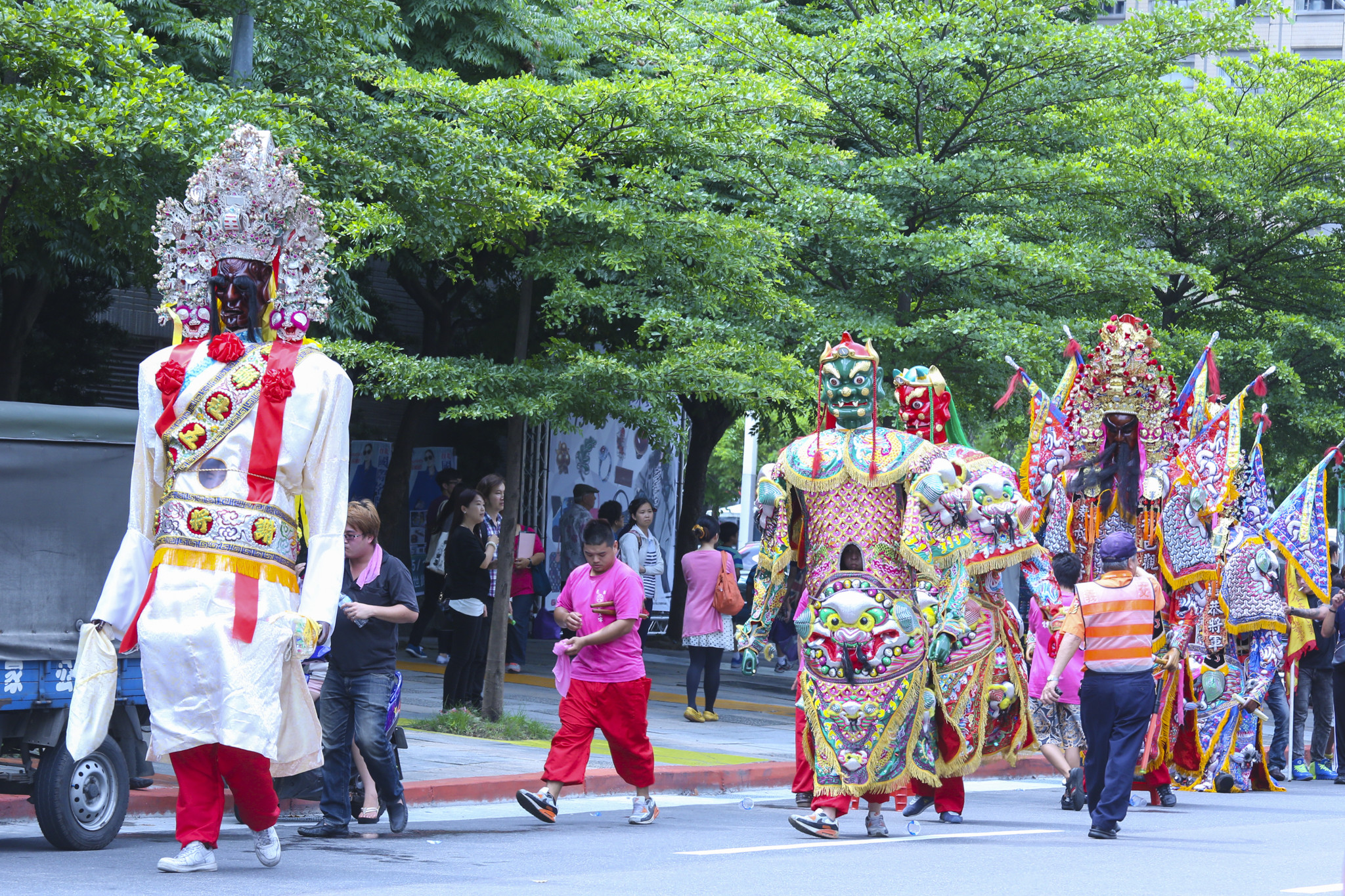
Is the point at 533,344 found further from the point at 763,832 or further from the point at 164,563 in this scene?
the point at 164,563

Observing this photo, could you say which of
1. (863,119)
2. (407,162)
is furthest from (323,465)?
(863,119)

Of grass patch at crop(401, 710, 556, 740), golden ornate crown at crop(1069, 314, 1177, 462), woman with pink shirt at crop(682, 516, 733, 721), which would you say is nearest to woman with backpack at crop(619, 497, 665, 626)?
woman with pink shirt at crop(682, 516, 733, 721)

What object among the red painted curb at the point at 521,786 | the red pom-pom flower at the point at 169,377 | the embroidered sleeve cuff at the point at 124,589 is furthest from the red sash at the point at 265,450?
the red painted curb at the point at 521,786

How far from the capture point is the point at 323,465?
22.3 feet

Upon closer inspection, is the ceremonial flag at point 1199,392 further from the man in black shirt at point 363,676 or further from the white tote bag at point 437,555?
the man in black shirt at point 363,676

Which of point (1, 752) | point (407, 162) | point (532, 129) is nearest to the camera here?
point (1, 752)

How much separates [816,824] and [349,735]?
2634 millimetres

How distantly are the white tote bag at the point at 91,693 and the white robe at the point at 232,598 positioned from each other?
3.2 inches

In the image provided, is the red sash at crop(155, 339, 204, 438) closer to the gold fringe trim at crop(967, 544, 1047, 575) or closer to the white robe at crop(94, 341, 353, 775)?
the white robe at crop(94, 341, 353, 775)

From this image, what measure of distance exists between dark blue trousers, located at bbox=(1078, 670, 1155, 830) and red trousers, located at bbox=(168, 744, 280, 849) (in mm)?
5299

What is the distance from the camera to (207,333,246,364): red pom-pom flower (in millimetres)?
6832

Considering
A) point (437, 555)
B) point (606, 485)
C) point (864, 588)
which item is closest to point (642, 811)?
point (864, 588)

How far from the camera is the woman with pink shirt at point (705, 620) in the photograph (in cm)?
1530

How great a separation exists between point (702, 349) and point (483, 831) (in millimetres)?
4853
